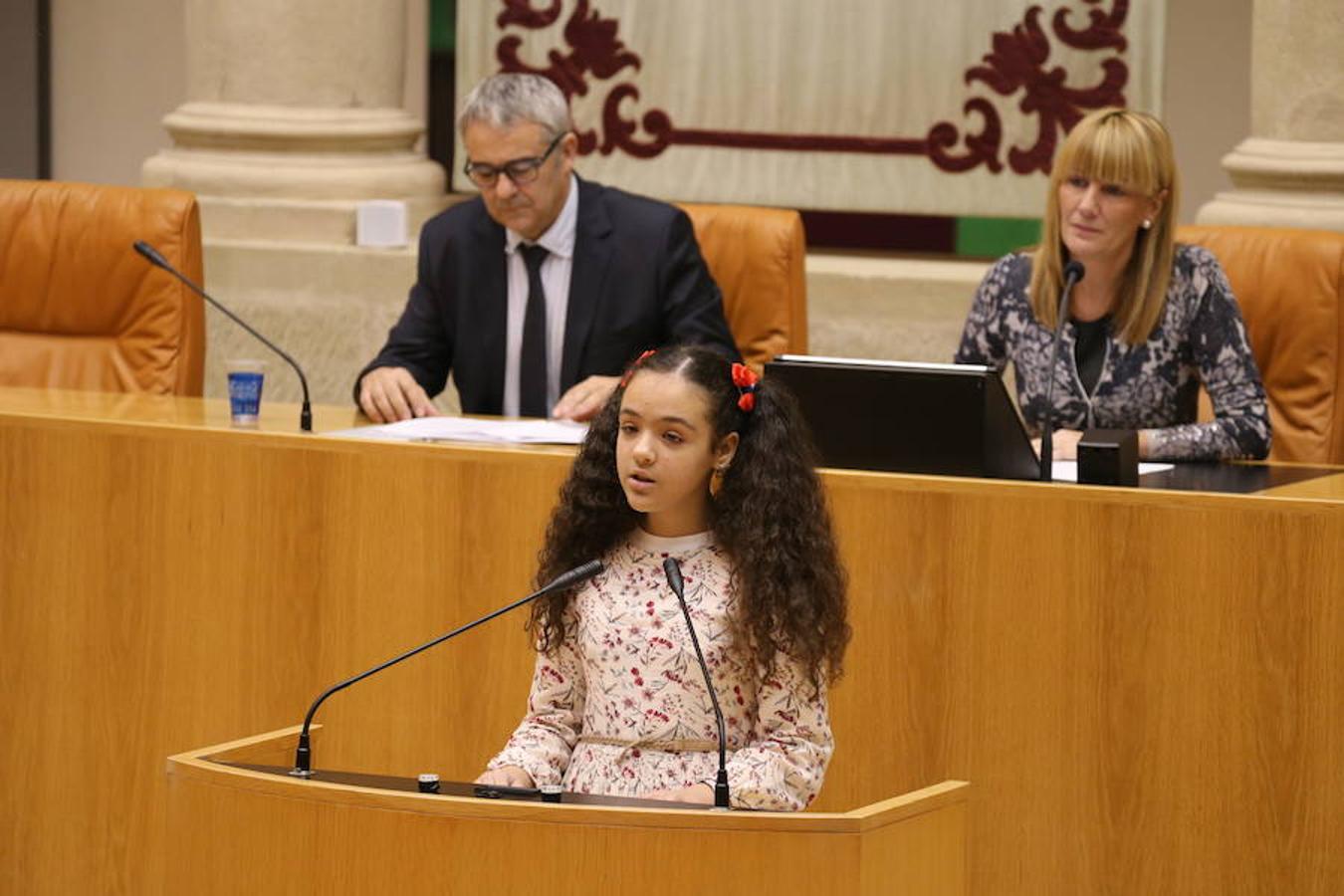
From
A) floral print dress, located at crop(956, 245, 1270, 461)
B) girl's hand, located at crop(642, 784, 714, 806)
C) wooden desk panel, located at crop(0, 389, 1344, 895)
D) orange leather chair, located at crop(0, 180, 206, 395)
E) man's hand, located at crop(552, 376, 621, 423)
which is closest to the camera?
girl's hand, located at crop(642, 784, 714, 806)

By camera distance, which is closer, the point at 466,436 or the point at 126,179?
the point at 466,436

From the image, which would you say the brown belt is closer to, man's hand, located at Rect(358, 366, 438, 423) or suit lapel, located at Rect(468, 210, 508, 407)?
man's hand, located at Rect(358, 366, 438, 423)

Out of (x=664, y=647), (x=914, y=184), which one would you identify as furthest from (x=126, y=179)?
(x=664, y=647)

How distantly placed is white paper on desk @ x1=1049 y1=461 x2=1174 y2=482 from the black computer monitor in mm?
63

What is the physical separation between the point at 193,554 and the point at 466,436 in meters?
0.47

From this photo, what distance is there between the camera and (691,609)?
257 cm

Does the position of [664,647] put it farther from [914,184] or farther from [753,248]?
[914,184]

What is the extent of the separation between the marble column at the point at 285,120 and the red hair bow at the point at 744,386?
3313mm

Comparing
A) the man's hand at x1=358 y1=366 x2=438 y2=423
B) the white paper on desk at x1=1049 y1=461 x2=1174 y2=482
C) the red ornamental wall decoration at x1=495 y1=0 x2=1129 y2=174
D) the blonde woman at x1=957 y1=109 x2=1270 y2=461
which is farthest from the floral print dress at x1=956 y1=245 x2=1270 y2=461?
the red ornamental wall decoration at x1=495 y1=0 x2=1129 y2=174

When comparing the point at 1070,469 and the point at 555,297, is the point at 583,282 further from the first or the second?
the point at 1070,469

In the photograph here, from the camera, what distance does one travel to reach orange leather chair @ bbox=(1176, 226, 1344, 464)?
4125mm

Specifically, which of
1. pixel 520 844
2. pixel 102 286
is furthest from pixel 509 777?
pixel 102 286

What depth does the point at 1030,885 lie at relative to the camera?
3.18 m

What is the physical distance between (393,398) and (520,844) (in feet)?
5.95
